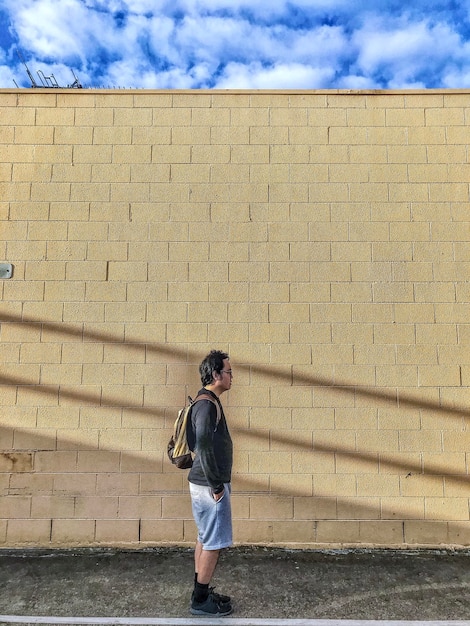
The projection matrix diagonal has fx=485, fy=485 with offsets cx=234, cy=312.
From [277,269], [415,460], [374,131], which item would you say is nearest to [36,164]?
[277,269]

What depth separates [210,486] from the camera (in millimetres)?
3250

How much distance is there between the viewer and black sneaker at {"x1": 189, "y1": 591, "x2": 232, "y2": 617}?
3.38 meters

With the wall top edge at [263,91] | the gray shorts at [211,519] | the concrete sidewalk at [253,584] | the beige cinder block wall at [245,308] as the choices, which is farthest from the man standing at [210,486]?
the wall top edge at [263,91]

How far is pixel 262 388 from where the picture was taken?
4664mm

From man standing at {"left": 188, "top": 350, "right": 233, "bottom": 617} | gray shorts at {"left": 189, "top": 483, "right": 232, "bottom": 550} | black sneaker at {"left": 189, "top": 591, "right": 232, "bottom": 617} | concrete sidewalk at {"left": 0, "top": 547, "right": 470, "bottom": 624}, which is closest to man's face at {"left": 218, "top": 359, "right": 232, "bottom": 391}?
man standing at {"left": 188, "top": 350, "right": 233, "bottom": 617}

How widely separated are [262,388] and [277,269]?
3.84ft

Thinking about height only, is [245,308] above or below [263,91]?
below

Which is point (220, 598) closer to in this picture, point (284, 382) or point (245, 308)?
point (284, 382)

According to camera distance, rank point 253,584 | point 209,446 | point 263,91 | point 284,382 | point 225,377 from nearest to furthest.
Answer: point 209,446
point 225,377
point 253,584
point 284,382
point 263,91

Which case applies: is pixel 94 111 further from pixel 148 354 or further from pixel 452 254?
pixel 452 254

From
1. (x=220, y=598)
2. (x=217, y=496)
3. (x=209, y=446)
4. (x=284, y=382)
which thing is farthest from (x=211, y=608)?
(x=284, y=382)

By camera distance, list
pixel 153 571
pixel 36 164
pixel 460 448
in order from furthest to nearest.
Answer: pixel 36 164, pixel 460 448, pixel 153 571

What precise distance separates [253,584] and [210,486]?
120 centimetres

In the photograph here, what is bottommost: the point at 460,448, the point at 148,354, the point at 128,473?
the point at 128,473
